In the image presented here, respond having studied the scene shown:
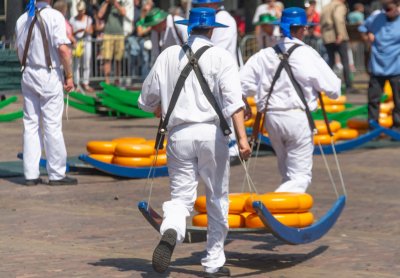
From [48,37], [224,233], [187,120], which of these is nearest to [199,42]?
[187,120]

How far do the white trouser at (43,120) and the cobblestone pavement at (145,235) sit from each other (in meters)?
0.27

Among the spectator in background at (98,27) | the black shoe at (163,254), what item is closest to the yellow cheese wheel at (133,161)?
the black shoe at (163,254)

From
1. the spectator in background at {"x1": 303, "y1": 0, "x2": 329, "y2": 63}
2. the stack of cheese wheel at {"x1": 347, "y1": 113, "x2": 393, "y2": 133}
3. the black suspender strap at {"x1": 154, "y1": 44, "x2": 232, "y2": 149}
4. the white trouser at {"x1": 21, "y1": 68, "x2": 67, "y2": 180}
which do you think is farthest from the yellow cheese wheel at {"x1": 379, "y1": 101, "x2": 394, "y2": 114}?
the spectator in background at {"x1": 303, "y1": 0, "x2": 329, "y2": 63}

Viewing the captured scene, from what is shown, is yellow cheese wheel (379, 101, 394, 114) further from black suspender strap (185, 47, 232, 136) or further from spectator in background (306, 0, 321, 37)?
spectator in background (306, 0, 321, 37)

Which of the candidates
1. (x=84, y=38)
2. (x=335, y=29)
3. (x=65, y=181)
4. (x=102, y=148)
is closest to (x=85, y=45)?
(x=84, y=38)

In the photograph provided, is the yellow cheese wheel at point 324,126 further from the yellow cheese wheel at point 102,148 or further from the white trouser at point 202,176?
the white trouser at point 202,176

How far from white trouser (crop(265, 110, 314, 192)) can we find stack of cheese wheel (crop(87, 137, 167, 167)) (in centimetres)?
348

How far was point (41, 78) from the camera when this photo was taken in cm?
1253

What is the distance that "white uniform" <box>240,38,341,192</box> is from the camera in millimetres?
10023

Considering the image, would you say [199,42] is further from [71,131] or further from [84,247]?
[71,131]

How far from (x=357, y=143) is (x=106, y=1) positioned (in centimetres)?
1121

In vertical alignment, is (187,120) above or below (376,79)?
above

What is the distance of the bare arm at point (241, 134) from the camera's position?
8.02 meters

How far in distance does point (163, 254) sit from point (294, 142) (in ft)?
8.56
